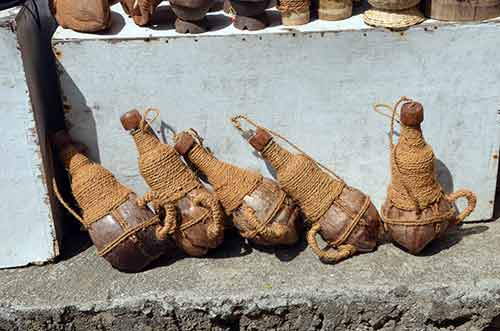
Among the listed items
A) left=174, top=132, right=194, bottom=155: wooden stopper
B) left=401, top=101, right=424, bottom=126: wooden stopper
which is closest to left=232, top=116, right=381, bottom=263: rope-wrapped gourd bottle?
left=174, top=132, right=194, bottom=155: wooden stopper

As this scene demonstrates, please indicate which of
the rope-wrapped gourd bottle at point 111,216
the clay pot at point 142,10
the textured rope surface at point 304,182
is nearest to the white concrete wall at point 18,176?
the rope-wrapped gourd bottle at point 111,216

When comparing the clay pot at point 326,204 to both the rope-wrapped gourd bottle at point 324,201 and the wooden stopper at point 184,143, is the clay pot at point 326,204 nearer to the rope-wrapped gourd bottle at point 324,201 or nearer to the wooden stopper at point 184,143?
the rope-wrapped gourd bottle at point 324,201

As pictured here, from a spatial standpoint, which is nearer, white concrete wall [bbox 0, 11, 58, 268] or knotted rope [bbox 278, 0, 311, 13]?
white concrete wall [bbox 0, 11, 58, 268]

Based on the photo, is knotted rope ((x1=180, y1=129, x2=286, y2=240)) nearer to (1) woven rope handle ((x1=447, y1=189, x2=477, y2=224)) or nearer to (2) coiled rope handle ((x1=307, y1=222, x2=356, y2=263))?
(2) coiled rope handle ((x1=307, y1=222, x2=356, y2=263))

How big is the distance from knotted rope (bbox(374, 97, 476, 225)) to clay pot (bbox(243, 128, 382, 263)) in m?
0.13

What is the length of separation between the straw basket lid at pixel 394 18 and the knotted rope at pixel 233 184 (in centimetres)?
72

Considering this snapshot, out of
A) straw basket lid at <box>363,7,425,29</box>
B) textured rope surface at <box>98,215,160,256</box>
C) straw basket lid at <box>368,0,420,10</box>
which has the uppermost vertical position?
straw basket lid at <box>368,0,420,10</box>

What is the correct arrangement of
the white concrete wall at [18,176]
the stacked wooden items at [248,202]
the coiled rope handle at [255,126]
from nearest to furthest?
the white concrete wall at [18,176]
the stacked wooden items at [248,202]
the coiled rope handle at [255,126]

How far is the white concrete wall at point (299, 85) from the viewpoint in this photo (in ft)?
8.80

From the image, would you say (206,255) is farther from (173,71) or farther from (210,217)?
(173,71)

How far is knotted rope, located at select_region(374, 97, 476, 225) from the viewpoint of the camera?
2666mm

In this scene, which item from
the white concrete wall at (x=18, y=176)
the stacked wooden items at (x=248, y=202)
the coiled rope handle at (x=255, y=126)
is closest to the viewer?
the white concrete wall at (x=18, y=176)

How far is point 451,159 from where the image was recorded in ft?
9.50

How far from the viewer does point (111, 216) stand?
2711mm
